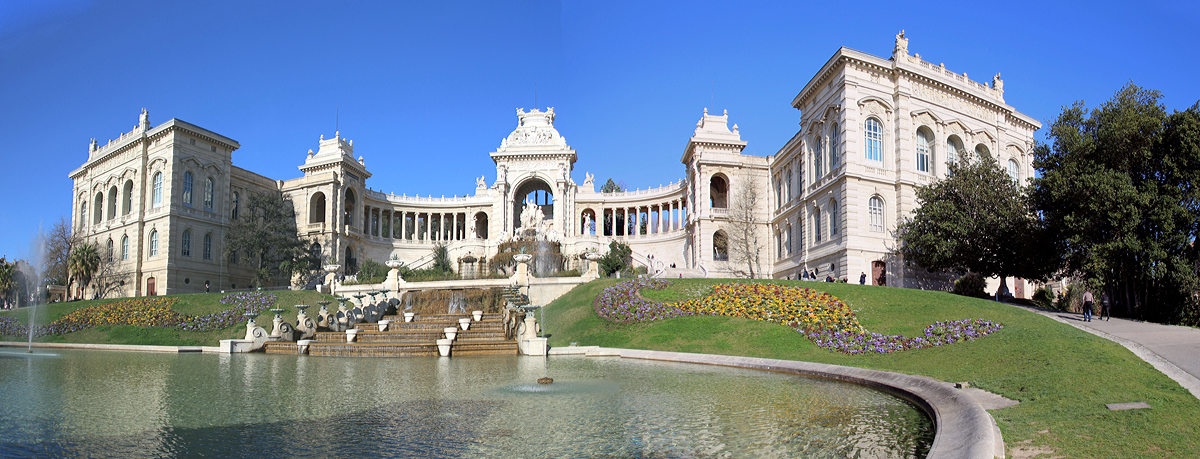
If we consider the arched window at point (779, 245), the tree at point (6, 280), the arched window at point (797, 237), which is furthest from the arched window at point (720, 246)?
the tree at point (6, 280)

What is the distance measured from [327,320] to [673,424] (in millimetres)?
23151

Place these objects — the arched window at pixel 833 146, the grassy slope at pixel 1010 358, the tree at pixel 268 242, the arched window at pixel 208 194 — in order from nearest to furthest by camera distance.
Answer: the grassy slope at pixel 1010 358
the arched window at pixel 833 146
the tree at pixel 268 242
the arched window at pixel 208 194

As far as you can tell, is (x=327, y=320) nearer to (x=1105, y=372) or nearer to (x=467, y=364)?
(x=467, y=364)

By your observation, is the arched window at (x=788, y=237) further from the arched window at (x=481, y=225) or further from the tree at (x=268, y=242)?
the tree at (x=268, y=242)

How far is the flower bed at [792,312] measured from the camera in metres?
17.1

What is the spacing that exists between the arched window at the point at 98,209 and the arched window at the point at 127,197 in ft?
14.2

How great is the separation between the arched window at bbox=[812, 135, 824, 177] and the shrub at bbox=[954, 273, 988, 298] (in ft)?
34.3


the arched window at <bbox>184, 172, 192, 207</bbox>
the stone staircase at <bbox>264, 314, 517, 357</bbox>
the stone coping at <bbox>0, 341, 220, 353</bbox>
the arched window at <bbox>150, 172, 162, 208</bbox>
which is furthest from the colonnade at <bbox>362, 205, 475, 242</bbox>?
the stone staircase at <bbox>264, 314, 517, 357</bbox>

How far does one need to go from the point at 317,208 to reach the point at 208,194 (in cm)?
1082

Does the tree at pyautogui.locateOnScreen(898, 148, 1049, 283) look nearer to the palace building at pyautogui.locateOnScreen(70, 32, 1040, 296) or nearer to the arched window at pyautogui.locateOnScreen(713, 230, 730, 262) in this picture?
the palace building at pyautogui.locateOnScreen(70, 32, 1040, 296)

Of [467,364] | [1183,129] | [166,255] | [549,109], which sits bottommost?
[467,364]

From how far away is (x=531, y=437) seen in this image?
27.2ft

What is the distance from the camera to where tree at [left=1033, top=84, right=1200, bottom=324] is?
23.0 m

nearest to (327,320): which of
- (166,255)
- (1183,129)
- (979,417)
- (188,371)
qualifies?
(188,371)
